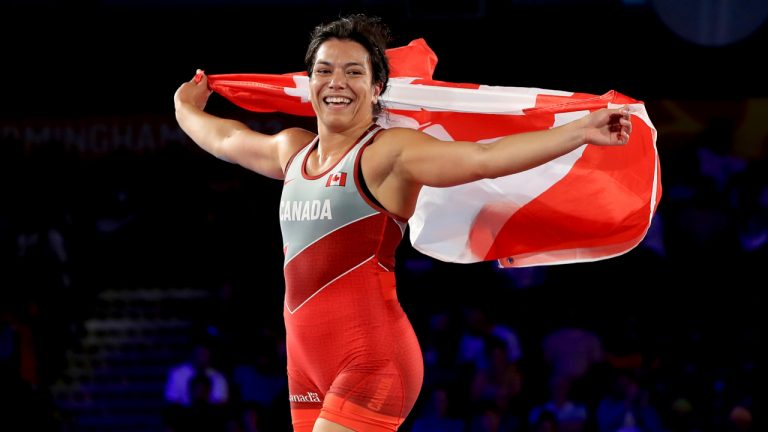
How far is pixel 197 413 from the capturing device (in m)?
8.05

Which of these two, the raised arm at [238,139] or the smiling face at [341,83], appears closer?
the smiling face at [341,83]

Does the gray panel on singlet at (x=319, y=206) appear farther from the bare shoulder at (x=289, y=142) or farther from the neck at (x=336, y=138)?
the bare shoulder at (x=289, y=142)

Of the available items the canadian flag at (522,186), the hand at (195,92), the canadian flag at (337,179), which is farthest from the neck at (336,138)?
the hand at (195,92)

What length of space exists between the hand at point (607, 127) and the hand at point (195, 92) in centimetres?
208

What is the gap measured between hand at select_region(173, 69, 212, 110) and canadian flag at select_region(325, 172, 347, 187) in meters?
1.29

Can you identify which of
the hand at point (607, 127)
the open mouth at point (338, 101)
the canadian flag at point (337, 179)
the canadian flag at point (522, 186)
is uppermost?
the hand at point (607, 127)

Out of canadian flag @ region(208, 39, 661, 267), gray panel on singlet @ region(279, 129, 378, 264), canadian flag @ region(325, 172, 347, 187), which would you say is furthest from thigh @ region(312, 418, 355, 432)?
canadian flag @ region(208, 39, 661, 267)

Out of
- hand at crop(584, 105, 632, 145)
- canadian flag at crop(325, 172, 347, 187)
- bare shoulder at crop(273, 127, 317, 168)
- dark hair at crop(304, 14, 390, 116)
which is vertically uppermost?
dark hair at crop(304, 14, 390, 116)

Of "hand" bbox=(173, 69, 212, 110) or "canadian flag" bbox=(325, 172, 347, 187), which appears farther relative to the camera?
"hand" bbox=(173, 69, 212, 110)

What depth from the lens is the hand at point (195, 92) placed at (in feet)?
15.9

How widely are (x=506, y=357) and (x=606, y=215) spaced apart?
143 inches

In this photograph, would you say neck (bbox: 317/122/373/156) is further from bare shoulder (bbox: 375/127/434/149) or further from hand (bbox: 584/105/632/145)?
hand (bbox: 584/105/632/145)

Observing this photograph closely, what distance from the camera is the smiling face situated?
12.8 ft

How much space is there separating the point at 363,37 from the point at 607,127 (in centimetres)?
102
